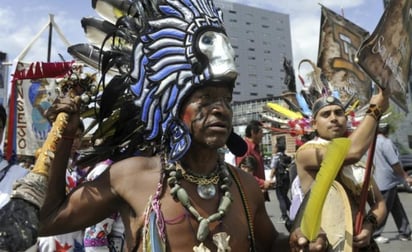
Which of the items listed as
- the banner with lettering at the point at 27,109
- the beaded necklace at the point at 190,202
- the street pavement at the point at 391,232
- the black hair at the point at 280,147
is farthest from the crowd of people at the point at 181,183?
the black hair at the point at 280,147

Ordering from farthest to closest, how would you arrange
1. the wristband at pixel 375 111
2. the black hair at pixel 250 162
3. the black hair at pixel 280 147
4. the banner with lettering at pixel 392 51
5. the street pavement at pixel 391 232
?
the black hair at pixel 280 147 → the street pavement at pixel 391 232 → the black hair at pixel 250 162 → the wristband at pixel 375 111 → the banner with lettering at pixel 392 51

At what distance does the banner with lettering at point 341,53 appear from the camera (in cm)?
303

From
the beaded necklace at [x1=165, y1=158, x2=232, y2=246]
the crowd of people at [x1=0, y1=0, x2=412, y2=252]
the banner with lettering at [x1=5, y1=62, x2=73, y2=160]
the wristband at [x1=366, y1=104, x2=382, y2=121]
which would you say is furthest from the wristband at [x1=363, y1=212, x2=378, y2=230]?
the banner with lettering at [x1=5, y1=62, x2=73, y2=160]

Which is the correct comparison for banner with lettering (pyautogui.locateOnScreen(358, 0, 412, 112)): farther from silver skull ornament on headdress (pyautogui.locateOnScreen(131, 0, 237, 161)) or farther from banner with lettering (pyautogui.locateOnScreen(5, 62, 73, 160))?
banner with lettering (pyautogui.locateOnScreen(5, 62, 73, 160))

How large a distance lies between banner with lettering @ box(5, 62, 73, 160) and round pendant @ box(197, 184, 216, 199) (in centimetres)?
114

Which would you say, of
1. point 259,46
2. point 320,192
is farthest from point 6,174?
point 259,46

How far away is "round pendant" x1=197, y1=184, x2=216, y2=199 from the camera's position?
2043mm

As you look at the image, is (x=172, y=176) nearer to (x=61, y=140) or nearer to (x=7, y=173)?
(x=61, y=140)

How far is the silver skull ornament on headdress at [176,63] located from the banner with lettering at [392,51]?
2.20 feet

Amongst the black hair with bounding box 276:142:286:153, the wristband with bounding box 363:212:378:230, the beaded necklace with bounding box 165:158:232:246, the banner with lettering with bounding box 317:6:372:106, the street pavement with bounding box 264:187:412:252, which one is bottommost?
the street pavement with bounding box 264:187:412:252

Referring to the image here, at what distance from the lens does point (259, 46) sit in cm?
12212

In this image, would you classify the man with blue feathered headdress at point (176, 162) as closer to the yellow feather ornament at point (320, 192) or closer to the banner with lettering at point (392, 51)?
the yellow feather ornament at point (320, 192)

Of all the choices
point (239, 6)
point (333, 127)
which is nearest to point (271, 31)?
point (239, 6)

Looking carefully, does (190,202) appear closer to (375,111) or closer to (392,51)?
(375,111)
